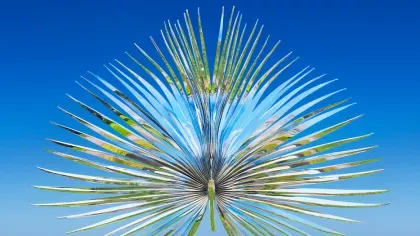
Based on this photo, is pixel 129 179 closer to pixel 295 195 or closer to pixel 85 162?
pixel 85 162

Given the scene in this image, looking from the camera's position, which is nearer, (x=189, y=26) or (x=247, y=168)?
(x=247, y=168)

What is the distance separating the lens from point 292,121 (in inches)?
373

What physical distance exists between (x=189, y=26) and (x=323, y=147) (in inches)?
136

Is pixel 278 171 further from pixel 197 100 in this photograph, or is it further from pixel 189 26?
pixel 189 26

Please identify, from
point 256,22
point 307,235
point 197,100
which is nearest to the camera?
point 307,235

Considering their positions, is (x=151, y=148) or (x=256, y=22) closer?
(x=151, y=148)

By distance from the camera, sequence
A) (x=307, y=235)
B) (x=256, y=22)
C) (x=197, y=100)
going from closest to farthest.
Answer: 1. (x=307, y=235)
2. (x=197, y=100)
3. (x=256, y=22)

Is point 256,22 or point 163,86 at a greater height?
point 256,22

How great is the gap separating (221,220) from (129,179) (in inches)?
69.7

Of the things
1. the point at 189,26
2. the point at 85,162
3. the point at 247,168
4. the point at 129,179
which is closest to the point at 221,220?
the point at 247,168

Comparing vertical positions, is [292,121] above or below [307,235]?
above

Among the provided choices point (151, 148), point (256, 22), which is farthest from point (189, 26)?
point (151, 148)

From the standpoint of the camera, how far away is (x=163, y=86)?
10000 mm

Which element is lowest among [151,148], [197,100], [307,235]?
[307,235]
